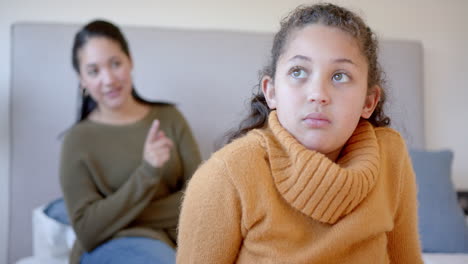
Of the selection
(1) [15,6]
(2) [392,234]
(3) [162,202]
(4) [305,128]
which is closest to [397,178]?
(2) [392,234]

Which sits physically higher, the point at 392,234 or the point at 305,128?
the point at 305,128

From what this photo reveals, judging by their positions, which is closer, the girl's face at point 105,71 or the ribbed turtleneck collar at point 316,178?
the ribbed turtleneck collar at point 316,178

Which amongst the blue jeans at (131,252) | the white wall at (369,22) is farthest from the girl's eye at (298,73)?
the white wall at (369,22)

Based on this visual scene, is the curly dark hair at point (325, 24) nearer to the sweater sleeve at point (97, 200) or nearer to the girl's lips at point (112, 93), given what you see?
the sweater sleeve at point (97, 200)

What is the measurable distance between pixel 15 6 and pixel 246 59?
1.11 m

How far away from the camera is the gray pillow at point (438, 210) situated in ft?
4.84

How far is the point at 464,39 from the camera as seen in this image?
229cm

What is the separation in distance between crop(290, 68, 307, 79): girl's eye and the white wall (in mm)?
1340

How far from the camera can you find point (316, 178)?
67 cm

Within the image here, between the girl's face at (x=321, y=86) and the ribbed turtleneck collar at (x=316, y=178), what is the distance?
37 mm

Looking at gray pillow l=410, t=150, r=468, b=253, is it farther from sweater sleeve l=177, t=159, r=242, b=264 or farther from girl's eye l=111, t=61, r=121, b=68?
girl's eye l=111, t=61, r=121, b=68

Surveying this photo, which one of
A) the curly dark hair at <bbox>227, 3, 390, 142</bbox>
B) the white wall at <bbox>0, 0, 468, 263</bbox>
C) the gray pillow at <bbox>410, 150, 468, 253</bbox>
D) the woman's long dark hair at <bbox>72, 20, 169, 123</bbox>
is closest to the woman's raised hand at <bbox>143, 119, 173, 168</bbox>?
the woman's long dark hair at <bbox>72, 20, 169, 123</bbox>

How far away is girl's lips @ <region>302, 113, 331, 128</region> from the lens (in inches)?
27.2

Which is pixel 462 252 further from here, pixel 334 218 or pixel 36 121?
pixel 36 121
